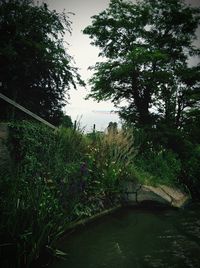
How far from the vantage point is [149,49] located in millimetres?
12398

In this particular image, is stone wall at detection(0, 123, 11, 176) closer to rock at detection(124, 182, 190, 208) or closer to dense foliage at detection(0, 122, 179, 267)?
dense foliage at detection(0, 122, 179, 267)

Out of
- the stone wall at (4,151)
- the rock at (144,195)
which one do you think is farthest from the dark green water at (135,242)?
the stone wall at (4,151)

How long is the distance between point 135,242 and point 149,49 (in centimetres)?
949

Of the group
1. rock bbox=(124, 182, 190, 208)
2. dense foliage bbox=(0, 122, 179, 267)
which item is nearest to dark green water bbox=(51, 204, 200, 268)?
dense foliage bbox=(0, 122, 179, 267)

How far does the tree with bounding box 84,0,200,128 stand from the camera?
12367 millimetres

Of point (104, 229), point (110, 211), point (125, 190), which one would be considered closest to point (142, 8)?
point (125, 190)

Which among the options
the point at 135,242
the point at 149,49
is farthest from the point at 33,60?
the point at 135,242

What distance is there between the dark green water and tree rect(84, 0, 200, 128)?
646 cm

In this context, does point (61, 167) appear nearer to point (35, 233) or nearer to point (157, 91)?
point (35, 233)

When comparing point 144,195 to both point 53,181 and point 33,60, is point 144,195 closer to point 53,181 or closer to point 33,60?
point 53,181

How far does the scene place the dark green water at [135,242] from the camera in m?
4.05

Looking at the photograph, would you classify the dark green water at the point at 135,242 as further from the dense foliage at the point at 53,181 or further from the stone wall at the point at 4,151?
the stone wall at the point at 4,151

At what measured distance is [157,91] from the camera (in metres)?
12.7

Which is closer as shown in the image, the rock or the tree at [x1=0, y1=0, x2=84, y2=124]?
the rock
